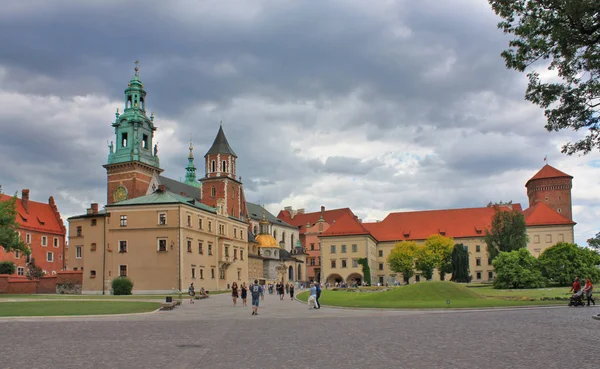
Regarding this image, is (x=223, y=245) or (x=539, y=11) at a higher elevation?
(x=539, y=11)

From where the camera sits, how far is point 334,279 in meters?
105

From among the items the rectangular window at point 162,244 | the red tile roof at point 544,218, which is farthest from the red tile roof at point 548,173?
the rectangular window at point 162,244

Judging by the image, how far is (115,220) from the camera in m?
65.2

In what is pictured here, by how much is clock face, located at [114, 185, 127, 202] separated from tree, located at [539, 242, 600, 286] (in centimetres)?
6184

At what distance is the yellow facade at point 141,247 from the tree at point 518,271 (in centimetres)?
3416

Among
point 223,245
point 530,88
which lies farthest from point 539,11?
point 223,245

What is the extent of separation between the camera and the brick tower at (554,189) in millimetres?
123000

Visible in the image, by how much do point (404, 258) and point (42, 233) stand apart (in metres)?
59.8

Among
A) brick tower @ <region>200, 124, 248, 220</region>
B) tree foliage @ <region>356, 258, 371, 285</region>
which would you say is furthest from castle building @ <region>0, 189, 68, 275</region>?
tree foliage @ <region>356, 258, 371, 285</region>

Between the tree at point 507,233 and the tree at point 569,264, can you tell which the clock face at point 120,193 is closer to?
the tree at point 507,233

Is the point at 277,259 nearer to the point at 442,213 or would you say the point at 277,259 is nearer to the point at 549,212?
the point at 442,213

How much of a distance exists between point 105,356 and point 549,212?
107498mm

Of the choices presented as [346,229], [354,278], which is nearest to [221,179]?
[346,229]

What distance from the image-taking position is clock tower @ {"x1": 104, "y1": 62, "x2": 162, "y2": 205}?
303ft
